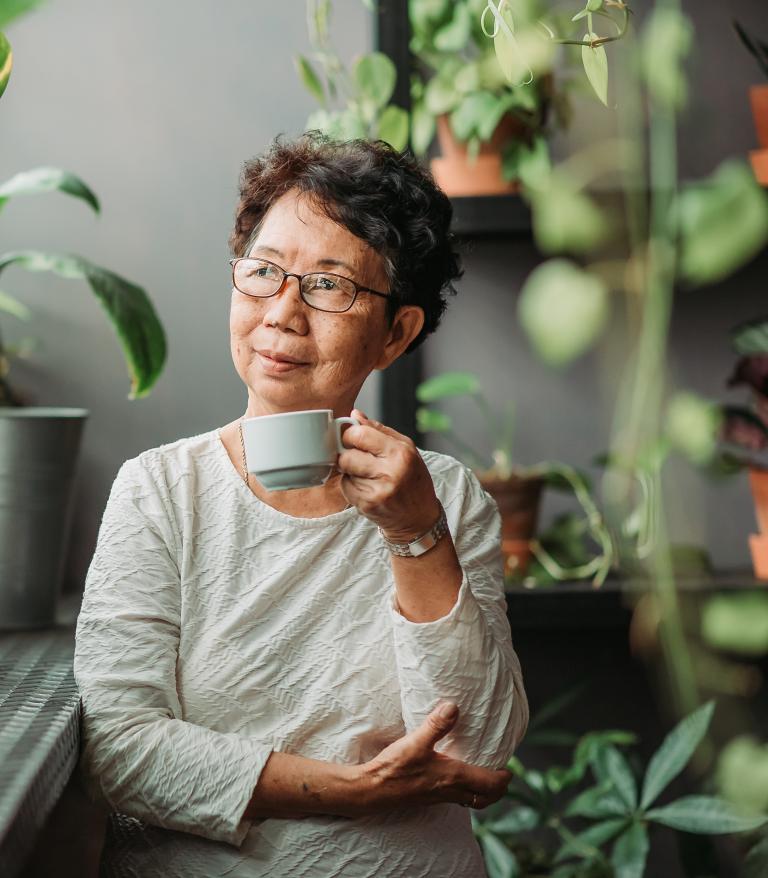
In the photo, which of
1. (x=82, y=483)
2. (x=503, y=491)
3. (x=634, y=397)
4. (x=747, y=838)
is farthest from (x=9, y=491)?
(x=747, y=838)

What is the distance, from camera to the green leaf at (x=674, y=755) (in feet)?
5.29

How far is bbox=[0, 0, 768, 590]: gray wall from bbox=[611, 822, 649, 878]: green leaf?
2.67 ft

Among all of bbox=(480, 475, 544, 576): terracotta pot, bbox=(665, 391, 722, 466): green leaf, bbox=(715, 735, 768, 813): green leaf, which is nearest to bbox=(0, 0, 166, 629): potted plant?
bbox=(480, 475, 544, 576): terracotta pot

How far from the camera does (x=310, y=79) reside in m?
1.64

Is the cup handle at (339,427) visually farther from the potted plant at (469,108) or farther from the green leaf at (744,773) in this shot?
the green leaf at (744,773)

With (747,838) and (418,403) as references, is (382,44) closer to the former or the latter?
(418,403)

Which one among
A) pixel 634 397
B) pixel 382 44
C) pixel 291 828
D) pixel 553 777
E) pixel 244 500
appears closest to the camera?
pixel 291 828

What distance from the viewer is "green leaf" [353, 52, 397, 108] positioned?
5.19 feet

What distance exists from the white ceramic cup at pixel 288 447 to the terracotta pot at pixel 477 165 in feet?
2.80

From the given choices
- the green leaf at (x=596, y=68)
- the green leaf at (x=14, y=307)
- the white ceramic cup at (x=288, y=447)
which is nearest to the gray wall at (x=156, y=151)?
the green leaf at (x=14, y=307)

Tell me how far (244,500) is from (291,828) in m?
0.35

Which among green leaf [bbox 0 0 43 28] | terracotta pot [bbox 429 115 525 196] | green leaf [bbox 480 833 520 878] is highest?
green leaf [bbox 0 0 43 28]

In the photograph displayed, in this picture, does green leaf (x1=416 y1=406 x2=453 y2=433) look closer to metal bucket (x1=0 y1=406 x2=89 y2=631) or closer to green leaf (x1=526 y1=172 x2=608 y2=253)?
green leaf (x1=526 y1=172 x2=608 y2=253)

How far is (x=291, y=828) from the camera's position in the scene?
1.04 m
